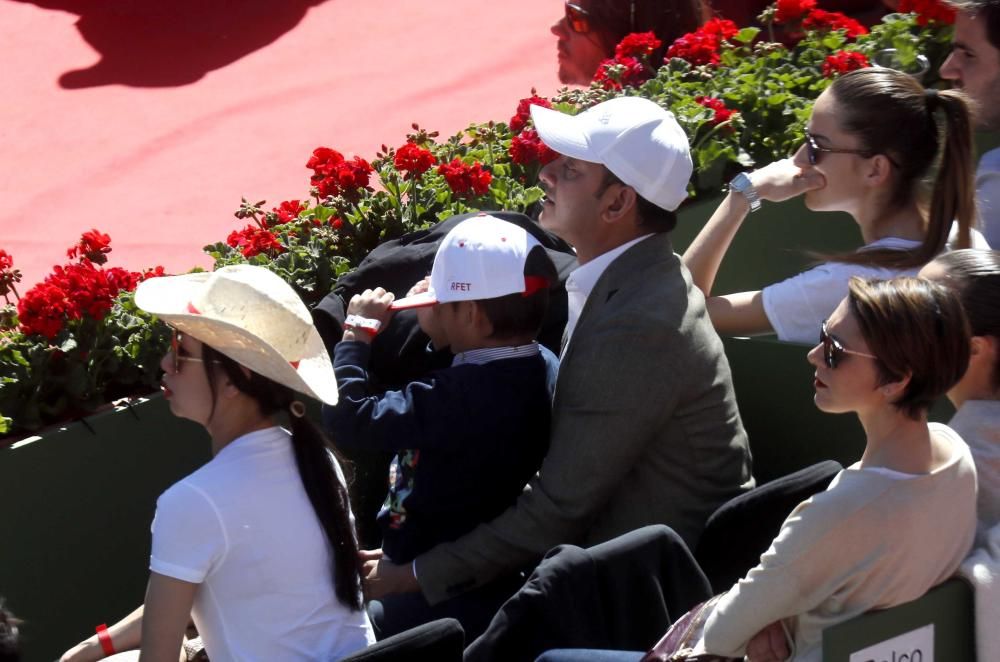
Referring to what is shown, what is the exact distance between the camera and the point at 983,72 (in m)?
3.96

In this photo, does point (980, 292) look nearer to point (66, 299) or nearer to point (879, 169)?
point (879, 169)

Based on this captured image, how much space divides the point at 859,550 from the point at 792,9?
3.84m

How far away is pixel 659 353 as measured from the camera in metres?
3.00

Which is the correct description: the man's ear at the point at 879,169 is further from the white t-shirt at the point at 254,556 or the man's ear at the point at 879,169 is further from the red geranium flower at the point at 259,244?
the red geranium flower at the point at 259,244

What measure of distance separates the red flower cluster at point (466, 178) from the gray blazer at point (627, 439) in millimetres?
1405

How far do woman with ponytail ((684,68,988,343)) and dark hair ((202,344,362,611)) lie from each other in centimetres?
143

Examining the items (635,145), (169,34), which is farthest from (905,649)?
(169,34)

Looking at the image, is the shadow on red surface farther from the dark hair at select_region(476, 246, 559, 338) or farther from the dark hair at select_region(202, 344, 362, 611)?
the dark hair at select_region(202, 344, 362, 611)

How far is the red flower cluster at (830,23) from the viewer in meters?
5.58

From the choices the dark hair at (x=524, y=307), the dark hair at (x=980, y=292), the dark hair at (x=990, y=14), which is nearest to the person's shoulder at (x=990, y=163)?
the dark hair at (x=990, y=14)

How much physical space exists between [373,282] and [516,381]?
0.84 metres

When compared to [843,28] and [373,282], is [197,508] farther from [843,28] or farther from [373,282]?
[843,28]

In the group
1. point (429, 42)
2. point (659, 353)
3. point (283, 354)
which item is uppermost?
point (283, 354)

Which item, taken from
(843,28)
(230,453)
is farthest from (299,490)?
(843,28)
